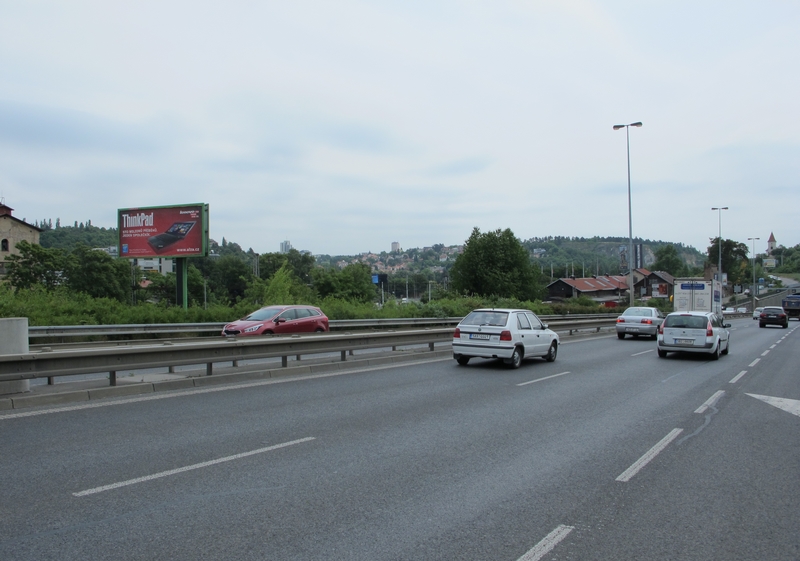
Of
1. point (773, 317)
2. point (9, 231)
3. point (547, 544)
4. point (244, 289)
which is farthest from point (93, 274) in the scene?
point (547, 544)

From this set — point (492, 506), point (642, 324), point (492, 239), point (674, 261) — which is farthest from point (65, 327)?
point (674, 261)

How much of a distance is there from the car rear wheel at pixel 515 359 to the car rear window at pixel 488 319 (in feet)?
2.67

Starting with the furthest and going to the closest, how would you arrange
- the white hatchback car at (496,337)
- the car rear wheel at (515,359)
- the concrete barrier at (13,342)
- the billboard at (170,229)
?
the billboard at (170,229), the car rear wheel at (515,359), the white hatchback car at (496,337), the concrete barrier at (13,342)

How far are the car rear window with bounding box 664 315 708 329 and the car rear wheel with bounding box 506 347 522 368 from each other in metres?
6.38

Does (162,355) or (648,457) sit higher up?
(162,355)

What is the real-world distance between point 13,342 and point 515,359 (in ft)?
37.2

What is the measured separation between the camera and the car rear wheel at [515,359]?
1627 cm

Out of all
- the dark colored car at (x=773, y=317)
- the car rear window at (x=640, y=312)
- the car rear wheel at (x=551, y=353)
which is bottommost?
the dark colored car at (x=773, y=317)

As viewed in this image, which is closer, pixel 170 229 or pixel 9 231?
pixel 170 229

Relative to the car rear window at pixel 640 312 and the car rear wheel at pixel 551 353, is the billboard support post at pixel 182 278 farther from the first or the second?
the car rear window at pixel 640 312

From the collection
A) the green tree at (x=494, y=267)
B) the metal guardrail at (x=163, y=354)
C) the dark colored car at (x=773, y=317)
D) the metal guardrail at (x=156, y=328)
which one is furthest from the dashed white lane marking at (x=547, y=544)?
the green tree at (x=494, y=267)

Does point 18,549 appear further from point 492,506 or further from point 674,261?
point 674,261

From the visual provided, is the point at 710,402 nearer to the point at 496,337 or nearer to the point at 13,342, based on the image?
the point at 496,337

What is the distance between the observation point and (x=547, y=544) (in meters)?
4.56
